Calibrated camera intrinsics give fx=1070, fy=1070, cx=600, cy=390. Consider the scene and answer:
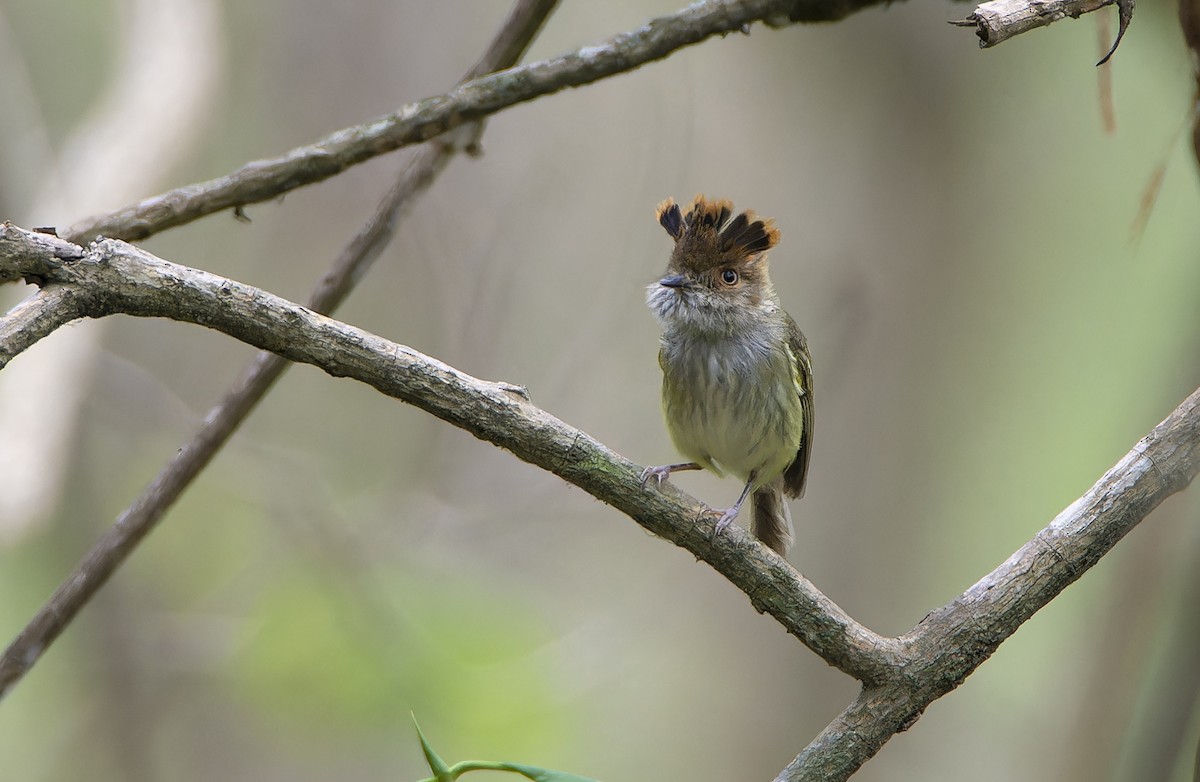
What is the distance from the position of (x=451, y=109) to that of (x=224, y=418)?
3.59 ft

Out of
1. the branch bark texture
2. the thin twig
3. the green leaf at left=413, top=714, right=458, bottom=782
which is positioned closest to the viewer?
the green leaf at left=413, top=714, right=458, bottom=782

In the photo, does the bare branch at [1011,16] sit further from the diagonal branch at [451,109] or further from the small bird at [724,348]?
the small bird at [724,348]

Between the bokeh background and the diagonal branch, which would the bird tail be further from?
the diagonal branch

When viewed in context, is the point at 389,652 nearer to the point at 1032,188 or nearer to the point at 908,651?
→ the point at 908,651

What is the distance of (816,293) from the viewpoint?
20.7 ft

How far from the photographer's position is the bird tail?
441cm

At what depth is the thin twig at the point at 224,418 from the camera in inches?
110

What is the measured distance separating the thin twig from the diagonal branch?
407mm

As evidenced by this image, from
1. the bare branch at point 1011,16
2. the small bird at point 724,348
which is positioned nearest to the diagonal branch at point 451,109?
the small bird at point 724,348

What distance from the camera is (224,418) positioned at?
308 cm

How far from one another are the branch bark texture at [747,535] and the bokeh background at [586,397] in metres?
2.80

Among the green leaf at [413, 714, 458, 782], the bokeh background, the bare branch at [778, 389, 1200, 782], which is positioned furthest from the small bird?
the green leaf at [413, 714, 458, 782]

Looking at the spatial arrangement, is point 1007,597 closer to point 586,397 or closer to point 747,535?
point 747,535

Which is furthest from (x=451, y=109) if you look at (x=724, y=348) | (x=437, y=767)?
(x=437, y=767)
